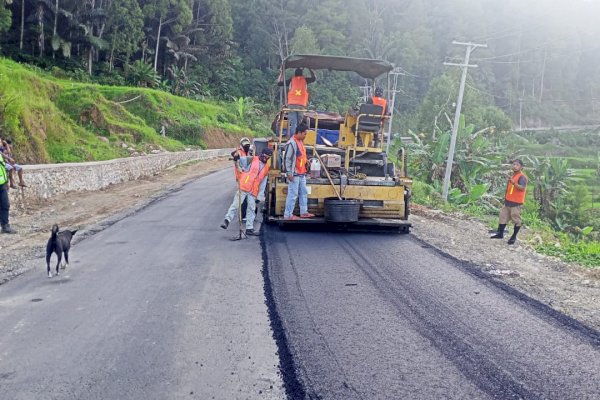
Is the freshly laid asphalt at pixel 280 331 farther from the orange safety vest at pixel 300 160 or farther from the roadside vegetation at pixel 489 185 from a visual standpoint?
the roadside vegetation at pixel 489 185

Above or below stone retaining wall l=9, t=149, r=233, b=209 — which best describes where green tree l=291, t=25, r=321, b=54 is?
above

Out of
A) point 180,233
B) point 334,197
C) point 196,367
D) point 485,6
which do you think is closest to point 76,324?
point 196,367

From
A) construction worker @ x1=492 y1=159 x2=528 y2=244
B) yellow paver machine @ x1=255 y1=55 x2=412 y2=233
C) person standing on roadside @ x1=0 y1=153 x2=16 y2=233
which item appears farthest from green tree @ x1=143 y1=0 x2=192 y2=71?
construction worker @ x1=492 y1=159 x2=528 y2=244

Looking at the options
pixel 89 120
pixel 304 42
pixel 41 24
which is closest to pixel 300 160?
pixel 89 120

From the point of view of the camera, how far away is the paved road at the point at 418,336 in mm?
3988

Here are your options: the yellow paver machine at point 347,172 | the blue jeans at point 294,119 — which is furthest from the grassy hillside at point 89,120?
the yellow paver machine at point 347,172

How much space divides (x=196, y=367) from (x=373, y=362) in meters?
1.37

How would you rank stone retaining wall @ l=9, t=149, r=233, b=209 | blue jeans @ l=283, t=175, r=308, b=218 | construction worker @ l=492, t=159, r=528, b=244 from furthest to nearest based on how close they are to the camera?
stone retaining wall @ l=9, t=149, r=233, b=209 < construction worker @ l=492, t=159, r=528, b=244 < blue jeans @ l=283, t=175, r=308, b=218

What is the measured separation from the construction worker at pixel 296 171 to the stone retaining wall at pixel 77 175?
20.1 feet

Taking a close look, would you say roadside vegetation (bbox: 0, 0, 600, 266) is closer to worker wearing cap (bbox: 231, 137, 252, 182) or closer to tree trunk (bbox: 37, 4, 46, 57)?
tree trunk (bbox: 37, 4, 46, 57)

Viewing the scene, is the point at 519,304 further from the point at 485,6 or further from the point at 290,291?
the point at 485,6

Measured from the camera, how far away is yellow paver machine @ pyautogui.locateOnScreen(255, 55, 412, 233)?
9.86 meters

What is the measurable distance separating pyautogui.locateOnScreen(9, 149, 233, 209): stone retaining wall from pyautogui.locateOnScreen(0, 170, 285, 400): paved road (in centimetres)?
507

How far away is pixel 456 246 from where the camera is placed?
9664 millimetres
